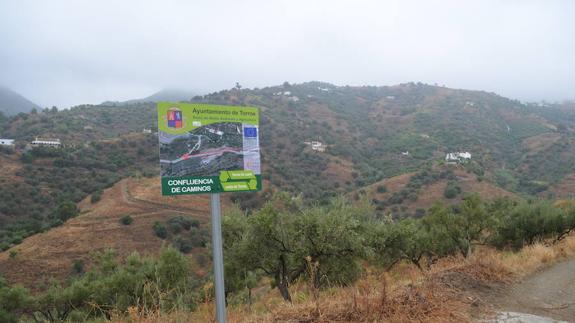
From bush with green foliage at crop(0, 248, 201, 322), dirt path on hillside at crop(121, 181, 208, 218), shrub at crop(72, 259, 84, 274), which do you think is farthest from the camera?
dirt path on hillside at crop(121, 181, 208, 218)

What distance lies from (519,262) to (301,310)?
534 centimetres

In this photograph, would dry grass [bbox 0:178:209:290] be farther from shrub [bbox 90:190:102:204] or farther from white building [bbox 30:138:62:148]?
white building [bbox 30:138:62:148]

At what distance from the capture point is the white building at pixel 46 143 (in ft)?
177

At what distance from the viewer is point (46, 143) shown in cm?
5544

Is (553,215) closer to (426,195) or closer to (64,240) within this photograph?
(426,195)

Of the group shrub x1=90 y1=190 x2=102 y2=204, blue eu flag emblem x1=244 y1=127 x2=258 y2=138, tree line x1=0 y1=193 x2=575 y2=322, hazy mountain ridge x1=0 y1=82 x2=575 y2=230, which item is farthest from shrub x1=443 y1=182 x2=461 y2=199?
blue eu flag emblem x1=244 y1=127 x2=258 y2=138

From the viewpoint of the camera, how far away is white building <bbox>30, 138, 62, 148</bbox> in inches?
2121

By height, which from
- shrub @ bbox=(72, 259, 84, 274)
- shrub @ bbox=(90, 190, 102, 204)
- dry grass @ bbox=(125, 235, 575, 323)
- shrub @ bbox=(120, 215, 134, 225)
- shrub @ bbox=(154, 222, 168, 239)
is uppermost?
dry grass @ bbox=(125, 235, 575, 323)

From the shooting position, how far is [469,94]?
379 feet

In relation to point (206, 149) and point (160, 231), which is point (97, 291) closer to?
point (206, 149)

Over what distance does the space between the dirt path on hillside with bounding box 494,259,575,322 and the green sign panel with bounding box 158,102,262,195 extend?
4005mm

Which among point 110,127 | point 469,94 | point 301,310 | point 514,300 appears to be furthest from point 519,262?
point 469,94

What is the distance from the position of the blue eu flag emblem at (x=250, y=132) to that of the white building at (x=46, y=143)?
194 feet

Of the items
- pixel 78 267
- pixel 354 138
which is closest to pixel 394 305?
pixel 78 267
